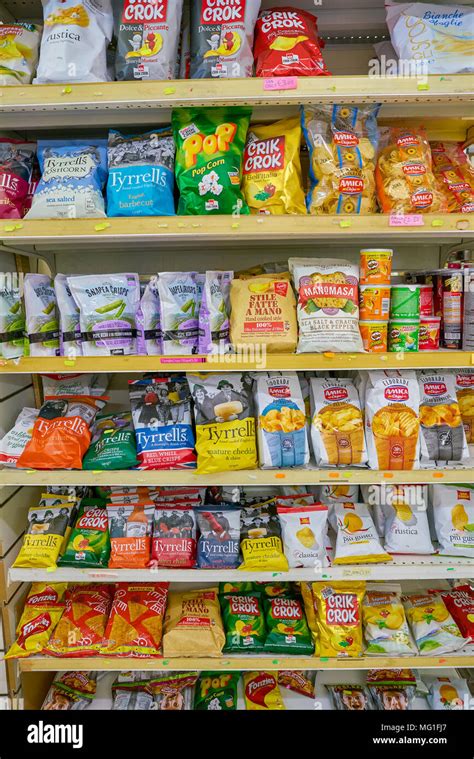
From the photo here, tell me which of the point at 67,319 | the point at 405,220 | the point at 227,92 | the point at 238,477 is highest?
the point at 227,92

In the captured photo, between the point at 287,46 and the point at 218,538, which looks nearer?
the point at 287,46

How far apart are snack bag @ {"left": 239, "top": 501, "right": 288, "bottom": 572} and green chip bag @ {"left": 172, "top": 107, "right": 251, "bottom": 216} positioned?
48.0 inches

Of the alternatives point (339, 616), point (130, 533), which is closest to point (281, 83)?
point (130, 533)

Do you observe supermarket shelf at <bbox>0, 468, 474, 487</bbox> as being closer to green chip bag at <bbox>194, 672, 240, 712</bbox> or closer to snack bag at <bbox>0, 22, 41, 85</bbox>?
green chip bag at <bbox>194, 672, 240, 712</bbox>

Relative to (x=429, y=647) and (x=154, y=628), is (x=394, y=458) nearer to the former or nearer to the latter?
(x=429, y=647)

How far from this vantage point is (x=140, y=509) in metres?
1.98

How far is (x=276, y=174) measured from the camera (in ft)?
5.57

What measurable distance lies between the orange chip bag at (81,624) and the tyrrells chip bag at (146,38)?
2.03 meters

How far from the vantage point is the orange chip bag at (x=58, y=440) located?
1803 millimetres

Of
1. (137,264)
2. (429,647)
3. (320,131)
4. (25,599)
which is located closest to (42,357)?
(137,264)

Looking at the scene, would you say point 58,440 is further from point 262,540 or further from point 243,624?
point 243,624

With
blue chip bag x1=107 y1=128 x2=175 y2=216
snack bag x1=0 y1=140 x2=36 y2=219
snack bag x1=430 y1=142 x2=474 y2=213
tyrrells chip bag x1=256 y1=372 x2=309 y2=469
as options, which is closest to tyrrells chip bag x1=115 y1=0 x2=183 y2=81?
blue chip bag x1=107 y1=128 x2=175 y2=216

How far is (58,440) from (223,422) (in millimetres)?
634
